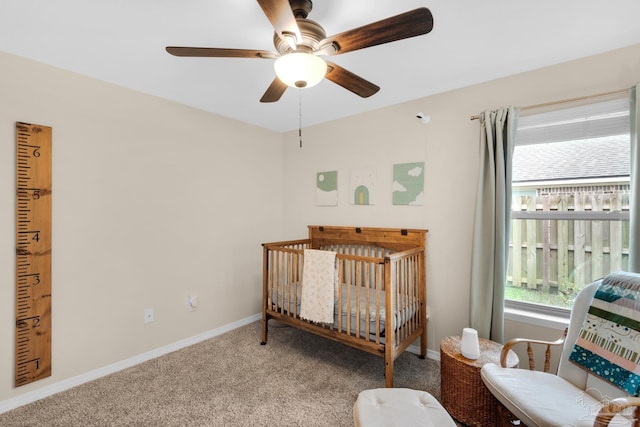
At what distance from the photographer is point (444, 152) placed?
2576 millimetres

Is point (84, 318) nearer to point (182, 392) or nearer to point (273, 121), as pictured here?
point (182, 392)

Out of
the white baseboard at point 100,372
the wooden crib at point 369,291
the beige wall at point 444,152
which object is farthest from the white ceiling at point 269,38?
the white baseboard at point 100,372

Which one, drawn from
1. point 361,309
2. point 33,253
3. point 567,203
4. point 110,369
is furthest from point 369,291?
point 33,253

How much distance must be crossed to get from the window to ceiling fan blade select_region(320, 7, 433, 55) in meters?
1.52

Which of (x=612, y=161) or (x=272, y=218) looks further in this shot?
(x=272, y=218)

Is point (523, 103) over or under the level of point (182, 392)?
over

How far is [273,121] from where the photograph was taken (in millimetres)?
3398

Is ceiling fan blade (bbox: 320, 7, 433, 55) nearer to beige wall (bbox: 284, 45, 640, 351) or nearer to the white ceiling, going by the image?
the white ceiling

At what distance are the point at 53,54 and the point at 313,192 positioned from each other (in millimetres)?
2432

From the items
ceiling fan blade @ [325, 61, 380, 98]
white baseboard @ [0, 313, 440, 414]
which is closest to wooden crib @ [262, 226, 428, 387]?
white baseboard @ [0, 313, 440, 414]

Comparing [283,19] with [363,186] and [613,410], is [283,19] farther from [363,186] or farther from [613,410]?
[363,186]

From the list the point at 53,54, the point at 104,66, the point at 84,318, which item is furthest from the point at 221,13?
the point at 84,318

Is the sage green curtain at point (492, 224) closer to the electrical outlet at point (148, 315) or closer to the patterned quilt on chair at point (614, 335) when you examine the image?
the patterned quilt on chair at point (614, 335)

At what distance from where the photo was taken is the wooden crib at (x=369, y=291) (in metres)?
2.15
